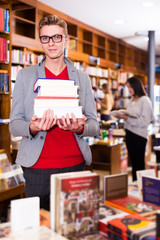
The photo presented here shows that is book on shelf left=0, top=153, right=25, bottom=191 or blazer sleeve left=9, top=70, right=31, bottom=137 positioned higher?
blazer sleeve left=9, top=70, right=31, bottom=137

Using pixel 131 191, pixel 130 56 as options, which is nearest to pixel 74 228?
pixel 131 191

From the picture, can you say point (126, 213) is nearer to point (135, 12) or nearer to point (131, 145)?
point (131, 145)

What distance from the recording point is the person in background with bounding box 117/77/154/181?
4168mm

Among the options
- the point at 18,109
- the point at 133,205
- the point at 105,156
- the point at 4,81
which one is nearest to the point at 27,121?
the point at 18,109

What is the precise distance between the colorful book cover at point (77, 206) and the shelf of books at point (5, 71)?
3.51m

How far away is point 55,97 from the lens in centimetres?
129

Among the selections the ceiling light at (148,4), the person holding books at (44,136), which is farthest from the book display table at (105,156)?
the person holding books at (44,136)

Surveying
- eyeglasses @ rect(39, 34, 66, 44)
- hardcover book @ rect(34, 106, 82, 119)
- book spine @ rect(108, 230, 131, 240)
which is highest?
eyeglasses @ rect(39, 34, 66, 44)

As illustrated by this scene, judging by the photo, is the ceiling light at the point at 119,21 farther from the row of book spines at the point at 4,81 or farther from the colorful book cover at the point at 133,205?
the colorful book cover at the point at 133,205

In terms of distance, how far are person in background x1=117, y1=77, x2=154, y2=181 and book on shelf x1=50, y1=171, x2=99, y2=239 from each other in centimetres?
318

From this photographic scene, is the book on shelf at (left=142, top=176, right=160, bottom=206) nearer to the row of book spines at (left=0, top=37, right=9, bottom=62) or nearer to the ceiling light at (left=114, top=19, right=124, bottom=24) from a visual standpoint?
the row of book spines at (left=0, top=37, right=9, bottom=62)

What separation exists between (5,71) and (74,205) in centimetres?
366

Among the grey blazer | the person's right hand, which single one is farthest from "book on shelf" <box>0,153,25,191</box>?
the person's right hand

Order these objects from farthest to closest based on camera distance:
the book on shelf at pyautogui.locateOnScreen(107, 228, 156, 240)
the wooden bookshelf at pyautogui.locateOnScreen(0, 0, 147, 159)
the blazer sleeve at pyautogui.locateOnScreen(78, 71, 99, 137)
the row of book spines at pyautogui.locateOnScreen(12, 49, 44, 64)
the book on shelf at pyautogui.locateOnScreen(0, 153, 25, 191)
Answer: the row of book spines at pyautogui.locateOnScreen(12, 49, 44, 64) → the wooden bookshelf at pyautogui.locateOnScreen(0, 0, 147, 159) → the blazer sleeve at pyautogui.locateOnScreen(78, 71, 99, 137) → the book on shelf at pyautogui.locateOnScreen(0, 153, 25, 191) → the book on shelf at pyautogui.locateOnScreen(107, 228, 156, 240)
